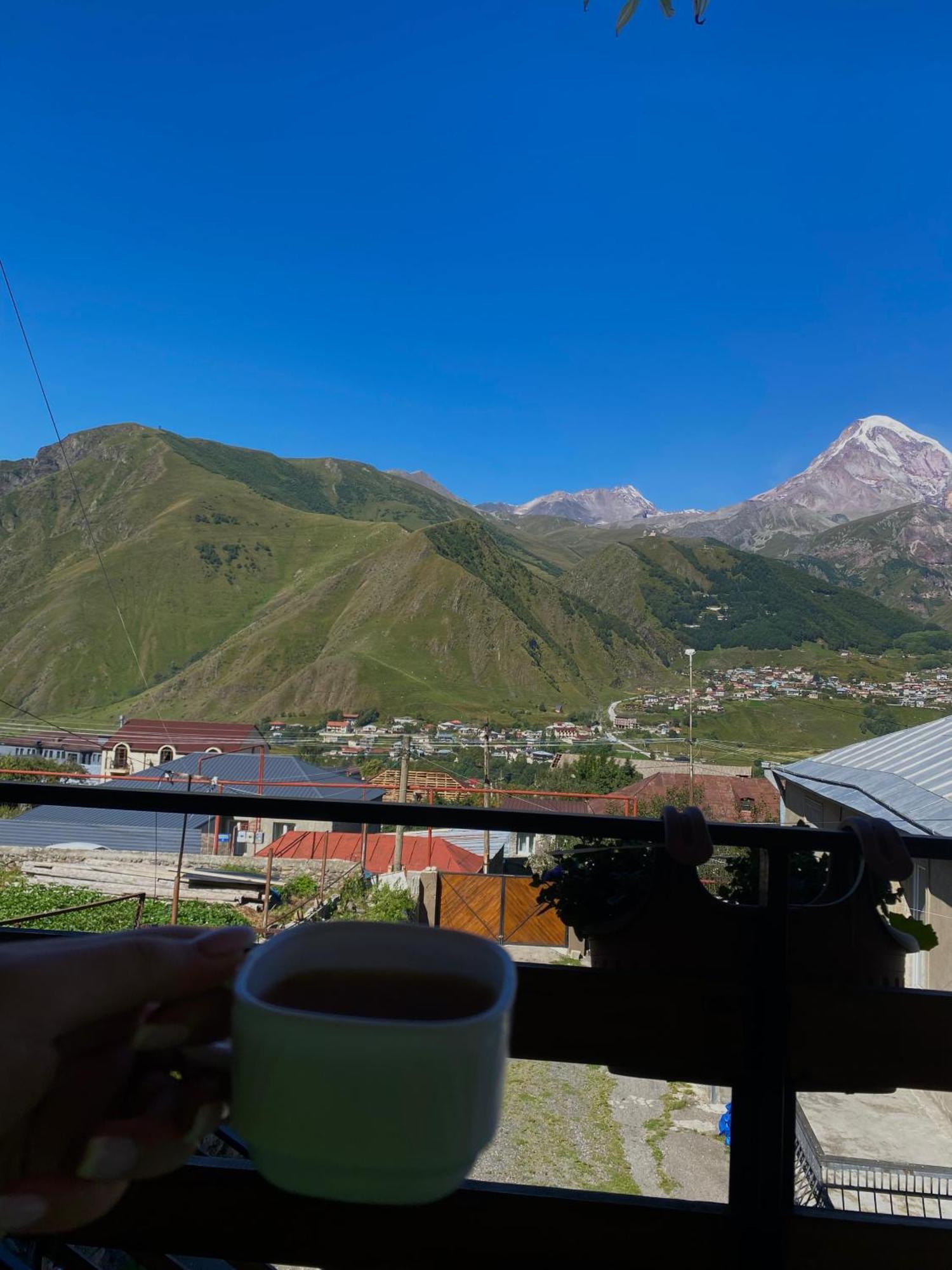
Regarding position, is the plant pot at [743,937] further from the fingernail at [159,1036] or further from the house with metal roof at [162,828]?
the house with metal roof at [162,828]

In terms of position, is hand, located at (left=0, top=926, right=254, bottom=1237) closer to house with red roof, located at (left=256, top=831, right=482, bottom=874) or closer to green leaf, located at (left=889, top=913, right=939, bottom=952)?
green leaf, located at (left=889, top=913, right=939, bottom=952)

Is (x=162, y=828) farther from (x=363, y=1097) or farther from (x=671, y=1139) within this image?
(x=363, y=1097)

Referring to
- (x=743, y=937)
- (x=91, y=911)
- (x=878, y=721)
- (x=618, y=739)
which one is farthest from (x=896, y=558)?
(x=743, y=937)

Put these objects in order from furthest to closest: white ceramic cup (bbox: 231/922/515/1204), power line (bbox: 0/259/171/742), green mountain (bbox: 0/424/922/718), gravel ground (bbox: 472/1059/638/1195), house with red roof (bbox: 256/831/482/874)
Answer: green mountain (bbox: 0/424/922/718)
house with red roof (bbox: 256/831/482/874)
power line (bbox: 0/259/171/742)
gravel ground (bbox: 472/1059/638/1195)
white ceramic cup (bbox: 231/922/515/1204)

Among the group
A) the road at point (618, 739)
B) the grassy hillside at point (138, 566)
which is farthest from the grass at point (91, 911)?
the grassy hillside at point (138, 566)

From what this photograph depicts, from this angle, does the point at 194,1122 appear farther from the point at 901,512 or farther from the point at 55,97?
the point at 901,512

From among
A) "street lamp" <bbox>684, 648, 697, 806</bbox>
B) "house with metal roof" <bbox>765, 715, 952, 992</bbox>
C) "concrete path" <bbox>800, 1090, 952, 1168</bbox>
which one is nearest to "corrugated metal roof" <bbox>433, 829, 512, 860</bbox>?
"street lamp" <bbox>684, 648, 697, 806</bbox>

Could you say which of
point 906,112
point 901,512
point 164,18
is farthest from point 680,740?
point 901,512

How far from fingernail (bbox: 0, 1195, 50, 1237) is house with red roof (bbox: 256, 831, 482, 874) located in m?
14.9

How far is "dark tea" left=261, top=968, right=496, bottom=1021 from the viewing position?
0.34m

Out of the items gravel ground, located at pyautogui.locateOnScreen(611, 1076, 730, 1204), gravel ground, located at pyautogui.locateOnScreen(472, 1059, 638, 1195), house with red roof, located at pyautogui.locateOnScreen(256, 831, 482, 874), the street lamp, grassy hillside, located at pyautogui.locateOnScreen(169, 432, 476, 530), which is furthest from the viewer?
grassy hillside, located at pyautogui.locateOnScreen(169, 432, 476, 530)

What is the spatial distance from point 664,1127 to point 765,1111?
7798 millimetres

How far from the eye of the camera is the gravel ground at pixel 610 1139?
6.41 meters

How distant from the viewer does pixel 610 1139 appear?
7.30 m
